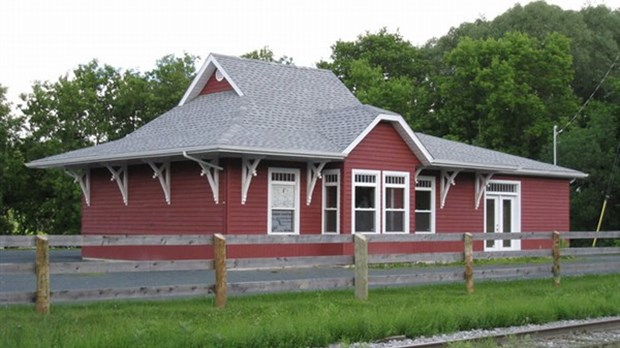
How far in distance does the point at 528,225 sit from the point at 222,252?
20.8 meters

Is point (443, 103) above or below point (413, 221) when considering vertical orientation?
above

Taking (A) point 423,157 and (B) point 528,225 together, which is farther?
(B) point 528,225

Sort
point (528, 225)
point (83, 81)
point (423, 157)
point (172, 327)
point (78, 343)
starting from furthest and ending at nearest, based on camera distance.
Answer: point (83, 81) < point (528, 225) < point (423, 157) < point (172, 327) < point (78, 343)

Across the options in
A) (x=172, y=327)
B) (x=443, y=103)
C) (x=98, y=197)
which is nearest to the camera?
(x=172, y=327)

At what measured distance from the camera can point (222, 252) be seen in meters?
13.1

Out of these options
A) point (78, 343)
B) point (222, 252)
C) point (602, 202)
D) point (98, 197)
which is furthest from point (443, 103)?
point (78, 343)

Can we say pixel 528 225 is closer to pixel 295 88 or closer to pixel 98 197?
pixel 295 88

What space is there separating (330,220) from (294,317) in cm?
1309

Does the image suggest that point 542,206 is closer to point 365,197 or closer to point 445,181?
point 445,181

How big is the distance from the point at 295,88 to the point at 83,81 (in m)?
21.6

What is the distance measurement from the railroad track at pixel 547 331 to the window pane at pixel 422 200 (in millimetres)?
14263


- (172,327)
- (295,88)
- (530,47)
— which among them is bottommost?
(172,327)

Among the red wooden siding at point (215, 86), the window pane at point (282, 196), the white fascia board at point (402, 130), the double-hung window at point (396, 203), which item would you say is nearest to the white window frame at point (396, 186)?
the double-hung window at point (396, 203)

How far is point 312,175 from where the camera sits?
24594mm
